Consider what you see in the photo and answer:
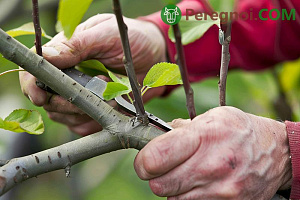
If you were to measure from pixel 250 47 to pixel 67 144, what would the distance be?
1.10 m

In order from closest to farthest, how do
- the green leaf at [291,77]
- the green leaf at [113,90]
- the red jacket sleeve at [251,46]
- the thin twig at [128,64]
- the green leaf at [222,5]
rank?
the green leaf at [222,5] < the thin twig at [128,64] < the green leaf at [113,90] < the red jacket sleeve at [251,46] < the green leaf at [291,77]

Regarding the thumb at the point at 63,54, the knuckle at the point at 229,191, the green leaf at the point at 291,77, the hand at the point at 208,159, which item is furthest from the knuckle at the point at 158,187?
the green leaf at the point at 291,77

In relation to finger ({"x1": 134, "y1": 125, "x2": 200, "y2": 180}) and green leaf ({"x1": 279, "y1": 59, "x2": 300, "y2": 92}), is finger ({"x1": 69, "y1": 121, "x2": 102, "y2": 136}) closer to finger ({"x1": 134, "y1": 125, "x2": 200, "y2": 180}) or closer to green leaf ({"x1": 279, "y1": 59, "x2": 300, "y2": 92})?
finger ({"x1": 134, "y1": 125, "x2": 200, "y2": 180})

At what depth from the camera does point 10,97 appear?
2273 mm

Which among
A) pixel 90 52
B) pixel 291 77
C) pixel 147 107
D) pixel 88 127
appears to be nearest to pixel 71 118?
pixel 88 127

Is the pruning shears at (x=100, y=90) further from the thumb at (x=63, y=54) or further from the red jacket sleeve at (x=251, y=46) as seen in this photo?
the red jacket sleeve at (x=251, y=46)

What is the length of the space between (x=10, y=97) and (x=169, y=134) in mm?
1721

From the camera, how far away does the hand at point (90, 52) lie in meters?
0.94

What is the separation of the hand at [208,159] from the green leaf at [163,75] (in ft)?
0.32

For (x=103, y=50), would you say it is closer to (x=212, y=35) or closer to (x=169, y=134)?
(x=169, y=134)

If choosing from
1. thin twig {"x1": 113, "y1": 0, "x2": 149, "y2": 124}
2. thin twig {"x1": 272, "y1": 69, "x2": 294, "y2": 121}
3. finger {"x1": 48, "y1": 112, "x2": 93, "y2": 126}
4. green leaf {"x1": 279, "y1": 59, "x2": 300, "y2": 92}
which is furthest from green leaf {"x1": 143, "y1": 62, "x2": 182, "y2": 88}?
green leaf {"x1": 279, "y1": 59, "x2": 300, "y2": 92}

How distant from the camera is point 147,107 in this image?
187 centimetres

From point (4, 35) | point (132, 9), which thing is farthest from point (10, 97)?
point (4, 35)

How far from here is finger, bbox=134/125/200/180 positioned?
2.39 feet
